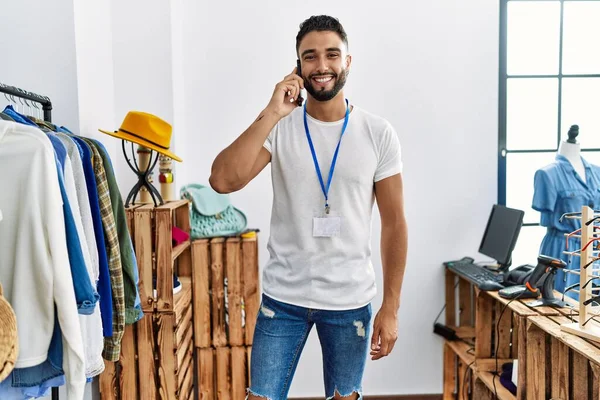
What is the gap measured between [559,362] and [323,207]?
1.17 metres

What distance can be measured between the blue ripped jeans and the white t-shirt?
0.04m

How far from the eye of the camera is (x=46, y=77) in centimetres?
214

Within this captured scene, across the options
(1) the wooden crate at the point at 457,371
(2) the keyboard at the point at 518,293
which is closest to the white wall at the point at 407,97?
(1) the wooden crate at the point at 457,371

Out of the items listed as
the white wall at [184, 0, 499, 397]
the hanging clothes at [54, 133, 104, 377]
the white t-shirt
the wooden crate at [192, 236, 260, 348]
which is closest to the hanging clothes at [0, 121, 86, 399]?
the hanging clothes at [54, 133, 104, 377]

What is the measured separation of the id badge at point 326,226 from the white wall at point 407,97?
1.65 meters

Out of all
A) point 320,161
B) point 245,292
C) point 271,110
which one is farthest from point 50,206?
point 245,292

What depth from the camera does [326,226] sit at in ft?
5.60


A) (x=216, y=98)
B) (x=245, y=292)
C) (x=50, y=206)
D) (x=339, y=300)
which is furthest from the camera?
(x=216, y=98)

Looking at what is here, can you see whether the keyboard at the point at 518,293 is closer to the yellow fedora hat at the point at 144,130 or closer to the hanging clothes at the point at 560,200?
the hanging clothes at the point at 560,200

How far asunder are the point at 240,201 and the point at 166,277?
3.75 feet

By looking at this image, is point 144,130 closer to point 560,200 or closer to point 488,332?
point 488,332

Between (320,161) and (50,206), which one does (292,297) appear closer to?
(320,161)

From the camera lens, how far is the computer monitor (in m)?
2.94

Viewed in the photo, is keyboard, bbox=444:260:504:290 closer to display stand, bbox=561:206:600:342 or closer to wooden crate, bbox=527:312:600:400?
wooden crate, bbox=527:312:600:400
